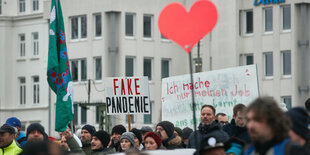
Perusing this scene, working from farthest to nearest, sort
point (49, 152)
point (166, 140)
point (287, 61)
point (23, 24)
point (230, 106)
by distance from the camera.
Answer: point (23, 24) < point (287, 61) < point (230, 106) < point (166, 140) < point (49, 152)

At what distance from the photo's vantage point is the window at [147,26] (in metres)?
63.4

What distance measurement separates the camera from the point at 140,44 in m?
62.9

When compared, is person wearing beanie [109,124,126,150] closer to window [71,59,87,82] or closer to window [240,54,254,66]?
window [240,54,254,66]

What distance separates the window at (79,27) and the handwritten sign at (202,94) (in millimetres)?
38597

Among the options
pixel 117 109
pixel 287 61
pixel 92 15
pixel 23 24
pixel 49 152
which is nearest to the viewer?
pixel 49 152

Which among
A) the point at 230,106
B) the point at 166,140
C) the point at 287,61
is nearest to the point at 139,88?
the point at 230,106

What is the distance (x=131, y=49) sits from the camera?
2466 inches

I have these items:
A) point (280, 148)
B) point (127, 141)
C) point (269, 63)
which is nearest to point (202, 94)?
point (127, 141)

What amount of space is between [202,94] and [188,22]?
13.0 metres

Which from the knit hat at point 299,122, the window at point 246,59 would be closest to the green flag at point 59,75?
the knit hat at point 299,122

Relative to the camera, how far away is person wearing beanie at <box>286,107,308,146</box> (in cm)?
864

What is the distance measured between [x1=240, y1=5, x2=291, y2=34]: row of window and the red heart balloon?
155 ft

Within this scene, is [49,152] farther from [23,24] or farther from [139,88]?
[23,24]

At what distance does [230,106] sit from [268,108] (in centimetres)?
1569
